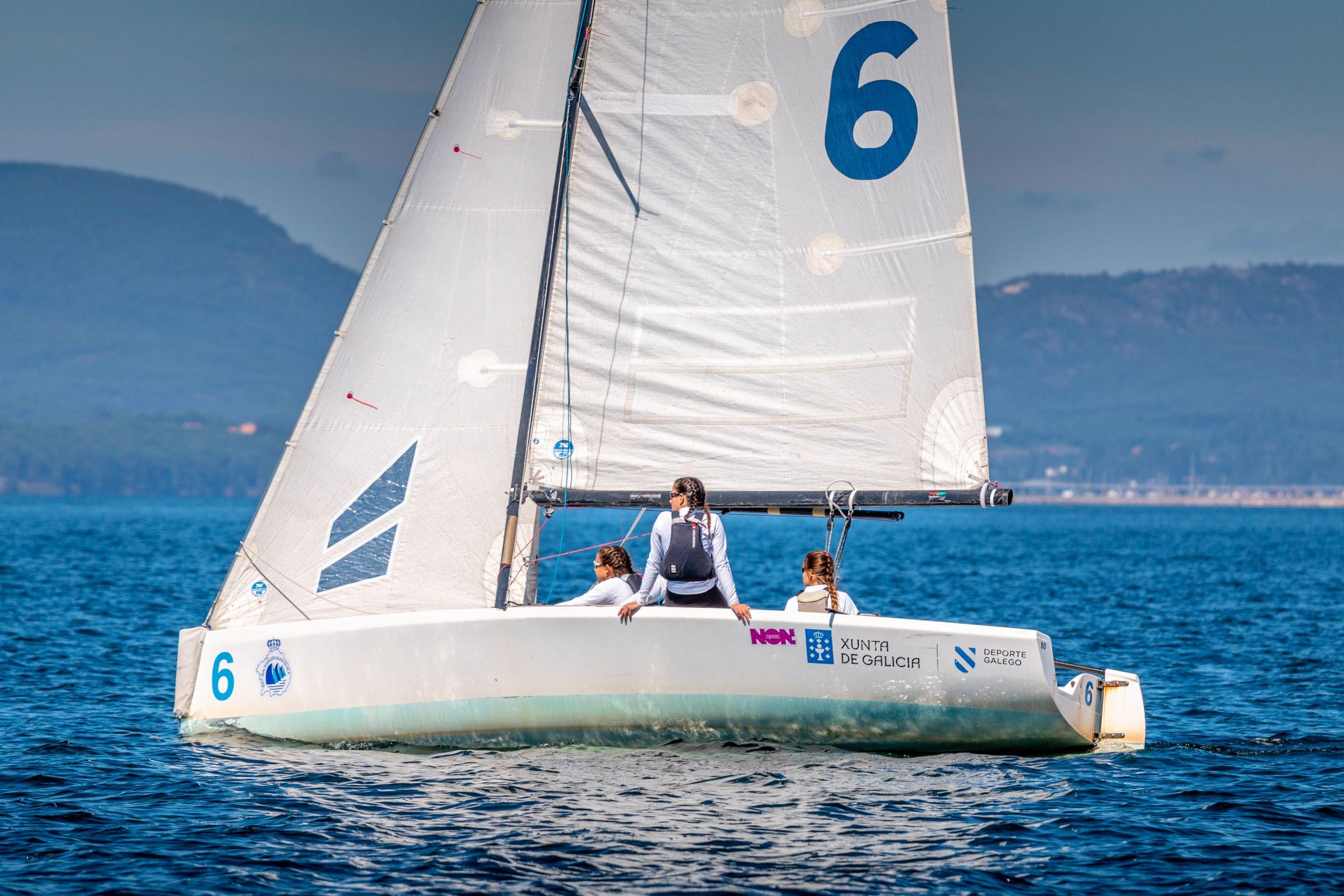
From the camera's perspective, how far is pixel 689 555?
10.9 meters

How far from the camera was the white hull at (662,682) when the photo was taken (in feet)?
34.4

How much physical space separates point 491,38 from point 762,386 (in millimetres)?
3524

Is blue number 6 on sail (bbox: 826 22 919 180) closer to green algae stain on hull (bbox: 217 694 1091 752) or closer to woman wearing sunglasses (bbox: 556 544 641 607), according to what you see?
woman wearing sunglasses (bbox: 556 544 641 607)

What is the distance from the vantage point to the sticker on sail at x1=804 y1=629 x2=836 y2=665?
1048 centimetres

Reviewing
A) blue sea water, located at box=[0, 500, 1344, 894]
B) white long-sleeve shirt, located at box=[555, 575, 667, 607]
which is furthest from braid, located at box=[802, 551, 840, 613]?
blue sea water, located at box=[0, 500, 1344, 894]

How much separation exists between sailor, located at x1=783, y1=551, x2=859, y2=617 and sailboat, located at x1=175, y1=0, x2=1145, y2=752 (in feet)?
0.93

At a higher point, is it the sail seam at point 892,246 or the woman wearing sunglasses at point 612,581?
the sail seam at point 892,246

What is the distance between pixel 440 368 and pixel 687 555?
2.73m

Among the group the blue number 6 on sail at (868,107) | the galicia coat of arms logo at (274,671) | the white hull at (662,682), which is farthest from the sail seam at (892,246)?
the galicia coat of arms logo at (274,671)

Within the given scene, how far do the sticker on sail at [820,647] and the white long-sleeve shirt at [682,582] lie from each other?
0.69m

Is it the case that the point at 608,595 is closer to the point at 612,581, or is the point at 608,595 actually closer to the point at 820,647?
the point at 612,581

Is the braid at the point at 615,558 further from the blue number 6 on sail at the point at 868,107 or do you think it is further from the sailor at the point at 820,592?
the blue number 6 on sail at the point at 868,107

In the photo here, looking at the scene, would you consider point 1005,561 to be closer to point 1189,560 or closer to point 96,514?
point 1189,560

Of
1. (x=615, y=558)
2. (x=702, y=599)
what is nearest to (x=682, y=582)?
(x=702, y=599)
